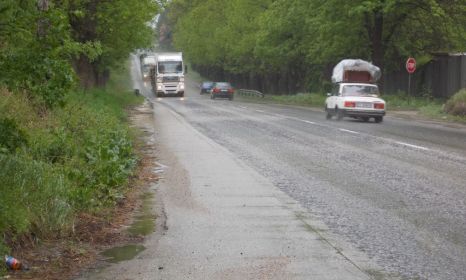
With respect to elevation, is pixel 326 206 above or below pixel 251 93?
above

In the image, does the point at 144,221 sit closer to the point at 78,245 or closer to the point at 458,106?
the point at 78,245

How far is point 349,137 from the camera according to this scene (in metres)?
21.2

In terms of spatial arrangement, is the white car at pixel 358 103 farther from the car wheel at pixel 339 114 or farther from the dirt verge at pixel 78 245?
the dirt verge at pixel 78 245

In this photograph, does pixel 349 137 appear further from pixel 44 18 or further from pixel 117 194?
pixel 44 18

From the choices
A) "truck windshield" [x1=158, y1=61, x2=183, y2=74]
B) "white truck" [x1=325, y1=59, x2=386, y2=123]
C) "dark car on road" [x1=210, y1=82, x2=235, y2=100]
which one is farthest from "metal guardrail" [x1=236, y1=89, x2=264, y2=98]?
"white truck" [x1=325, y1=59, x2=386, y2=123]

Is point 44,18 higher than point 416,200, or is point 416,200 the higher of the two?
point 44,18

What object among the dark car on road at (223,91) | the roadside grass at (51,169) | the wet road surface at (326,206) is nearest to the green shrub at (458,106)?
the wet road surface at (326,206)

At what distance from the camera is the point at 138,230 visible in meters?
8.80

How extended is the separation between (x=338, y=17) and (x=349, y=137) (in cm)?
2368

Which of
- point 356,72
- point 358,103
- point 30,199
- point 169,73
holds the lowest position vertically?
point 358,103

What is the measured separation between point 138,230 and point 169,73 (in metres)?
55.0

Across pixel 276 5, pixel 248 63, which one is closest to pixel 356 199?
pixel 276 5

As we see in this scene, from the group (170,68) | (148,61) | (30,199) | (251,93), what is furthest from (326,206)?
(148,61)

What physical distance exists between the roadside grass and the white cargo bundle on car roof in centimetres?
2605
